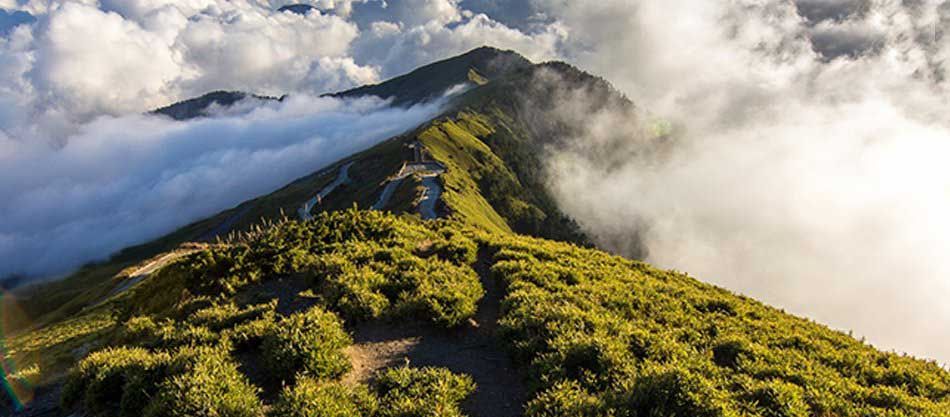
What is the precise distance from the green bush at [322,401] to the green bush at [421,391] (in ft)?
1.19

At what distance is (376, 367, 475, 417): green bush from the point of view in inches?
341

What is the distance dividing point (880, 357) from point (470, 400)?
1347cm

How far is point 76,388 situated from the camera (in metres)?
10.0

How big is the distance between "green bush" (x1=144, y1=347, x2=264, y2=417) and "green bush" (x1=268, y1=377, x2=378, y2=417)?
0.53 metres

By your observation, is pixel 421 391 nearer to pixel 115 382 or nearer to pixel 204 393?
pixel 204 393

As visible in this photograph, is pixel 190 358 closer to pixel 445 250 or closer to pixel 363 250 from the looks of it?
pixel 363 250

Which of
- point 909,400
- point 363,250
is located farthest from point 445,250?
point 909,400

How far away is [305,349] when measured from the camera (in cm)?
1014

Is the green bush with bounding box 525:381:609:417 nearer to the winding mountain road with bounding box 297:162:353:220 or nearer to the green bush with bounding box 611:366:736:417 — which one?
the green bush with bounding box 611:366:736:417

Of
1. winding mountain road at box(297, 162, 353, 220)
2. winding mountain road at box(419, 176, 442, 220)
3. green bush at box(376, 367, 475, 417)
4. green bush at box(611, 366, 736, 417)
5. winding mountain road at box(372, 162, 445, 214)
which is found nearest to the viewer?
green bush at box(611, 366, 736, 417)

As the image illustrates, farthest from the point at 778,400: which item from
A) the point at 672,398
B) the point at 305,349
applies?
the point at 305,349

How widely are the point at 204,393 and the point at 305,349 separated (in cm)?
221

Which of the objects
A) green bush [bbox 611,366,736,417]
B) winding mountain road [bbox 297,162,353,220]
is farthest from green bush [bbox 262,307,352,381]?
winding mountain road [bbox 297,162,353,220]

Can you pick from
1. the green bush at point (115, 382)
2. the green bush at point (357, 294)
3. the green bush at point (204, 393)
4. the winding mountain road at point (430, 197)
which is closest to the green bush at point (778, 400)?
the green bush at point (204, 393)
